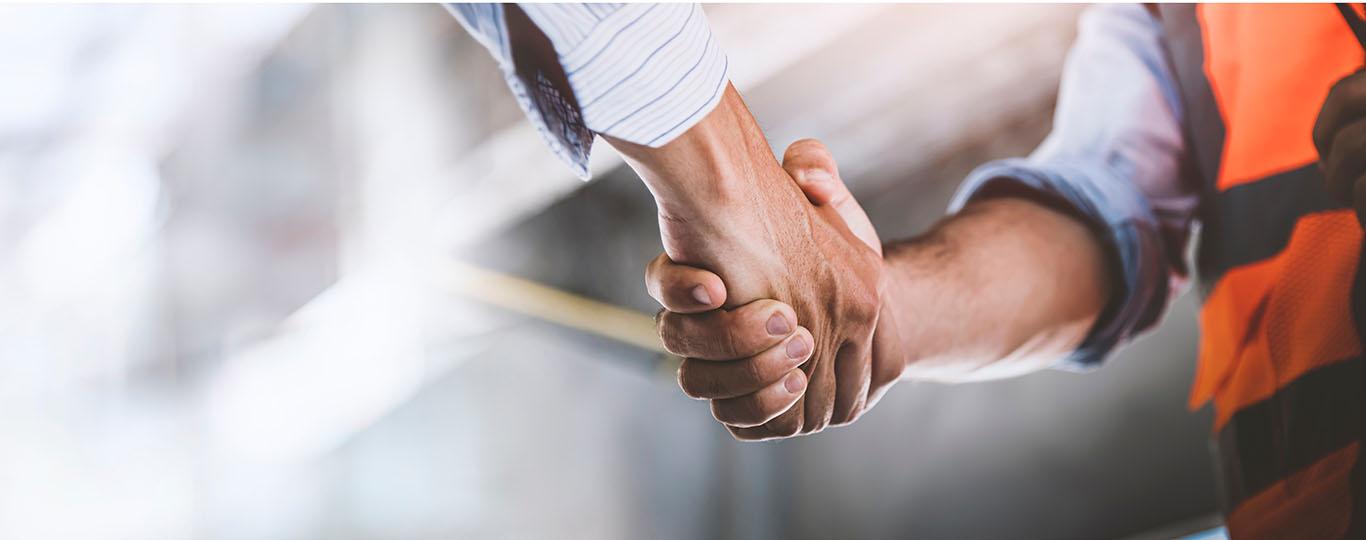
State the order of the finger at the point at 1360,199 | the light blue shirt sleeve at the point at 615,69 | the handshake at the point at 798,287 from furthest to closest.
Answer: the finger at the point at 1360,199, the handshake at the point at 798,287, the light blue shirt sleeve at the point at 615,69

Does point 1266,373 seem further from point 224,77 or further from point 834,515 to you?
point 224,77

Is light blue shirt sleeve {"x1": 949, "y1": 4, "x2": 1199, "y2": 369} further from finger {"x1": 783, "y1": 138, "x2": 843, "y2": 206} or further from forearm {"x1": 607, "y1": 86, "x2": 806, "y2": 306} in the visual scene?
forearm {"x1": 607, "y1": 86, "x2": 806, "y2": 306}

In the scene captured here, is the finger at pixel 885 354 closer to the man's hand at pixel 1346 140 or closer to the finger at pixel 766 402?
the finger at pixel 766 402

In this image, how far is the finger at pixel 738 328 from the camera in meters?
0.66

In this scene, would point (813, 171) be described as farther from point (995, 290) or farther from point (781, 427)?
point (995, 290)

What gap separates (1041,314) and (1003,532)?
0.87m

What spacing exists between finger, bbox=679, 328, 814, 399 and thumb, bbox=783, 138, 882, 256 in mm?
131

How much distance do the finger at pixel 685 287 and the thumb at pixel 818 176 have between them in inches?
6.0

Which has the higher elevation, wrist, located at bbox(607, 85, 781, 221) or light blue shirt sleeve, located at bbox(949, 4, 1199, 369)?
wrist, located at bbox(607, 85, 781, 221)

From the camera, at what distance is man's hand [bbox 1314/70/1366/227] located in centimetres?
93

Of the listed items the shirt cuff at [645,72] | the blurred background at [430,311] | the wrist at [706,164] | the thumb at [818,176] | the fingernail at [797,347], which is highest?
the shirt cuff at [645,72]

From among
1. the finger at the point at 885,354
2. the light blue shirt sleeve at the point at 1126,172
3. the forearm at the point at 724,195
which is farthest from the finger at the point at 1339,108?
the forearm at the point at 724,195

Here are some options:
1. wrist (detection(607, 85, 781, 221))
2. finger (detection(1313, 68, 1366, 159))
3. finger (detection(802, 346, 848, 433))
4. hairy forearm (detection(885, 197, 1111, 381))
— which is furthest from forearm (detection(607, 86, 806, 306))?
finger (detection(1313, 68, 1366, 159))

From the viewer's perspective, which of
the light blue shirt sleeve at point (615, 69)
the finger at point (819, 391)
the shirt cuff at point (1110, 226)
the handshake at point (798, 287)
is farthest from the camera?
the shirt cuff at point (1110, 226)
